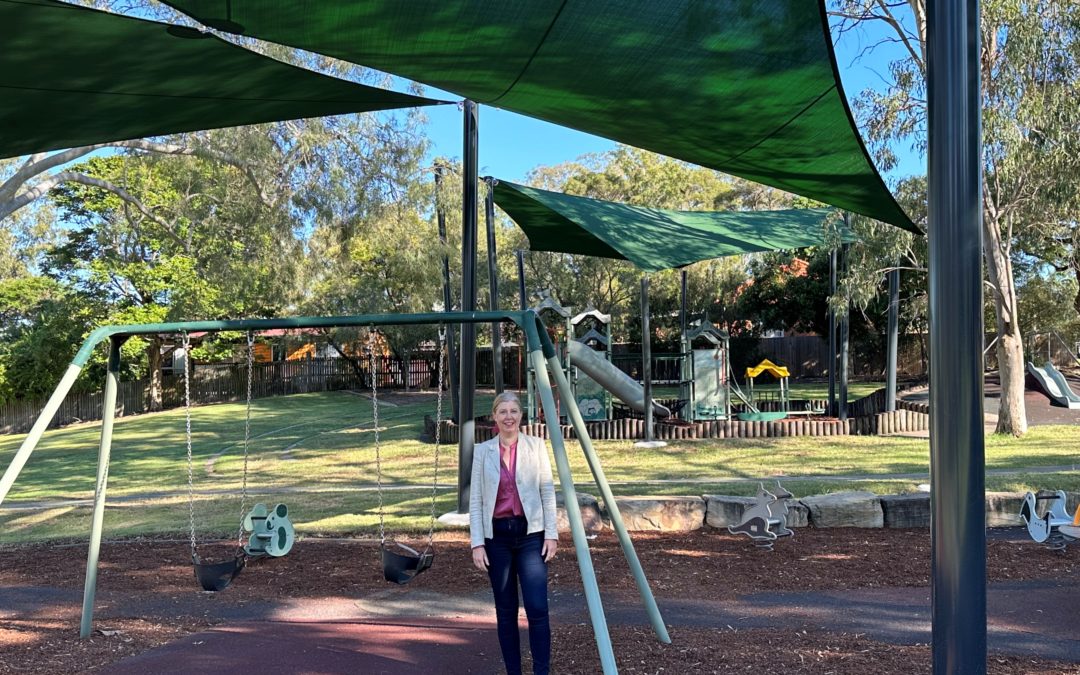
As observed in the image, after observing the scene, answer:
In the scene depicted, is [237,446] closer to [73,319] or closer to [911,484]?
[911,484]

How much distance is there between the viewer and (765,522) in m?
6.77

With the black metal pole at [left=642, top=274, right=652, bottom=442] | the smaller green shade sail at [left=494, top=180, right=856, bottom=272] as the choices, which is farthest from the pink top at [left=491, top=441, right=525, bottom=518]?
the black metal pole at [left=642, top=274, right=652, bottom=442]

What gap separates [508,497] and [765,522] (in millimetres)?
3632

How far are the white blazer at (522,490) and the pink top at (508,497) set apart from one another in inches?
0.6

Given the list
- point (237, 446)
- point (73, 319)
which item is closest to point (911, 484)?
point (237, 446)

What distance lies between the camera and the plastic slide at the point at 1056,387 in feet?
58.3

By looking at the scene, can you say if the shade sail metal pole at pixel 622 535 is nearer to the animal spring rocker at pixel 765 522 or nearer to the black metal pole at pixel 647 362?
the animal spring rocker at pixel 765 522

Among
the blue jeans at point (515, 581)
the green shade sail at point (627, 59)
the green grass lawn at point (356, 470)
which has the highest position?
the green shade sail at point (627, 59)

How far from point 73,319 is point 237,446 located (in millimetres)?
14470

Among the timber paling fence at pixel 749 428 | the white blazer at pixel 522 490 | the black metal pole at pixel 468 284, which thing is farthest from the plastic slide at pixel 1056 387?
the white blazer at pixel 522 490

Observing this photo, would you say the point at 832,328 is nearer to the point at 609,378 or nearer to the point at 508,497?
the point at 609,378

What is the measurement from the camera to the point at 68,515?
31.3ft

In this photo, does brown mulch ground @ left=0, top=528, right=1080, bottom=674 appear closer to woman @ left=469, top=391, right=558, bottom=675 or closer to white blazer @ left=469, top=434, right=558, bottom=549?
woman @ left=469, top=391, right=558, bottom=675

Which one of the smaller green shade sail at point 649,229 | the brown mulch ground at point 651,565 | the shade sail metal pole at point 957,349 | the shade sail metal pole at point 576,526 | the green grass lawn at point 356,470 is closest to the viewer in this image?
the shade sail metal pole at point 957,349
